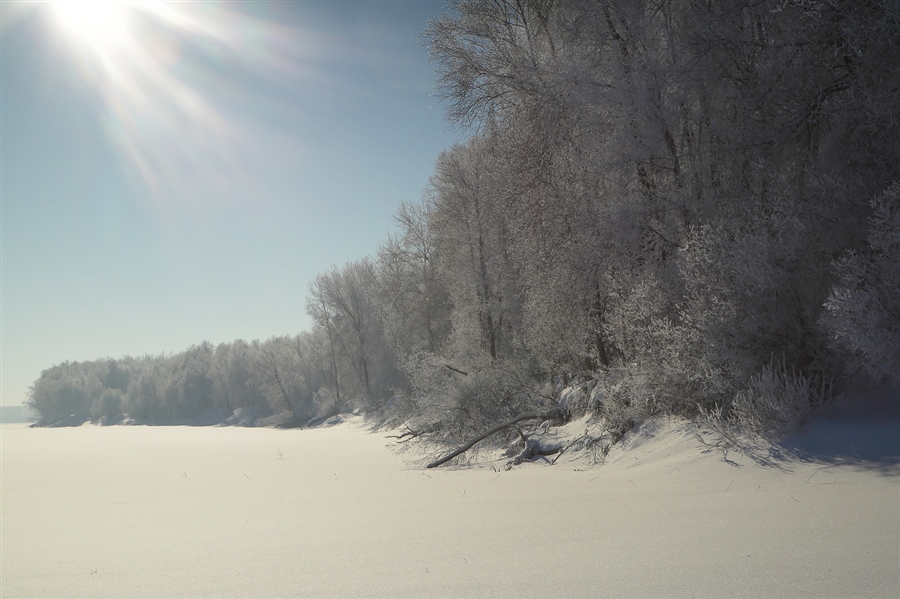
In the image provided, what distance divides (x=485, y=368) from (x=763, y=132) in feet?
28.9

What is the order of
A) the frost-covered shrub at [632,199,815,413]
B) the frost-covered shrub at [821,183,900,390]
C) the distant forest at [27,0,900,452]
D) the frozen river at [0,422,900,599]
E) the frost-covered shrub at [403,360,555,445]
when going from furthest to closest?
1. the frost-covered shrub at [403,360,555,445]
2. the frost-covered shrub at [632,199,815,413]
3. the distant forest at [27,0,900,452]
4. the frost-covered shrub at [821,183,900,390]
5. the frozen river at [0,422,900,599]

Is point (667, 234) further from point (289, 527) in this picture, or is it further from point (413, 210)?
point (413, 210)

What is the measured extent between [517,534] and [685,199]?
6.57m

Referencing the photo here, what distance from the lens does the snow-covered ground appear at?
2.62 metres

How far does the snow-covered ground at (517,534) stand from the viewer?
262cm

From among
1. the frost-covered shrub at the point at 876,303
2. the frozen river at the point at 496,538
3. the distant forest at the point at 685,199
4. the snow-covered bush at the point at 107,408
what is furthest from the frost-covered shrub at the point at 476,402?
the snow-covered bush at the point at 107,408

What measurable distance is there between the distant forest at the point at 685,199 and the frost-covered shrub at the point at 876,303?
23mm

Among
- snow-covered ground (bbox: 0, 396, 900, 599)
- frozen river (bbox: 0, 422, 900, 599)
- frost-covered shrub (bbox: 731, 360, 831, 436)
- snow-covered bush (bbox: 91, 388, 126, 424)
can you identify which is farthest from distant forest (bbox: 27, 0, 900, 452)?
snow-covered bush (bbox: 91, 388, 126, 424)

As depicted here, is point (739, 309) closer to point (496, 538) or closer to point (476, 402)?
point (496, 538)

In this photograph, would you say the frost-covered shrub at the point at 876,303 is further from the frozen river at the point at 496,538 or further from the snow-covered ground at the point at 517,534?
the frozen river at the point at 496,538

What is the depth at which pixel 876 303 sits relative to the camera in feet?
16.3

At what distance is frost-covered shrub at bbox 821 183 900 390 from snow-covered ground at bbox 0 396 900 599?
0.59 m

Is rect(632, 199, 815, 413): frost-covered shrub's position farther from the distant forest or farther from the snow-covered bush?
the snow-covered bush

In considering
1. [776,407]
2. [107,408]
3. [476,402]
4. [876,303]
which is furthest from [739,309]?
[107,408]
